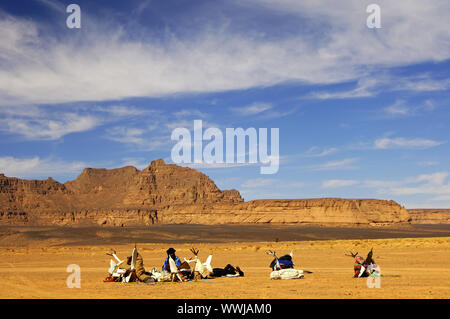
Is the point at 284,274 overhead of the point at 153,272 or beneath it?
beneath

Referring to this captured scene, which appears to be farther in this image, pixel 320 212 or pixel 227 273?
pixel 320 212

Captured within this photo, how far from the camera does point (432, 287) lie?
16.5 meters

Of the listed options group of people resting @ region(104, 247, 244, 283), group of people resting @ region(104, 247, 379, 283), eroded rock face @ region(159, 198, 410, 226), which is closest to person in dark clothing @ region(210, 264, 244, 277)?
group of people resting @ region(104, 247, 379, 283)

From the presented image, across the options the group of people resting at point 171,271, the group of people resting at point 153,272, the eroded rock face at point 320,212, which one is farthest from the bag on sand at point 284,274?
the eroded rock face at point 320,212

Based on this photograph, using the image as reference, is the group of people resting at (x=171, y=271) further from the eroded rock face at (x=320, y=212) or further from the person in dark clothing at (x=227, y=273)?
the eroded rock face at (x=320, y=212)

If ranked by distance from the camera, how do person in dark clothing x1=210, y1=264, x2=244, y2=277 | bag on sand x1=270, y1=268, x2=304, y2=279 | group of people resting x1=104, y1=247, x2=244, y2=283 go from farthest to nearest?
person in dark clothing x1=210, y1=264, x2=244, y2=277 → bag on sand x1=270, y1=268, x2=304, y2=279 → group of people resting x1=104, y1=247, x2=244, y2=283

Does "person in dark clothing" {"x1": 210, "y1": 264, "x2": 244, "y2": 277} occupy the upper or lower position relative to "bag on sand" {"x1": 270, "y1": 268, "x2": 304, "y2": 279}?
lower

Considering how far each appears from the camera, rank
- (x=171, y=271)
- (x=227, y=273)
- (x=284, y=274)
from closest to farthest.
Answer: (x=171, y=271) → (x=284, y=274) → (x=227, y=273)

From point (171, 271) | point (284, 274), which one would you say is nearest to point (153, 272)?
point (171, 271)

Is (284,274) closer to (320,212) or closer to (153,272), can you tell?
(153,272)

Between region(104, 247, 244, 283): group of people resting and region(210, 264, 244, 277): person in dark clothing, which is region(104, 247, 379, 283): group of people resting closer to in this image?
region(104, 247, 244, 283): group of people resting

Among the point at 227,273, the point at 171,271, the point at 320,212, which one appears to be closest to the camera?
the point at 171,271
